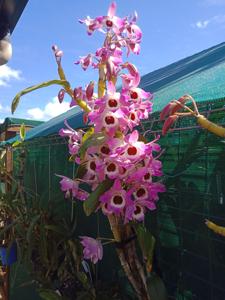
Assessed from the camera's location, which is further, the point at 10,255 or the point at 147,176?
the point at 10,255

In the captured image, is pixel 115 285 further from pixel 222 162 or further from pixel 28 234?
pixel 222 162

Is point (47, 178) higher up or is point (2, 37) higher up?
point (2, 37)

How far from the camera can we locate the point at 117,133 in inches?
52.1

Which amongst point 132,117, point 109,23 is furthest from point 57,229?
point 109,23

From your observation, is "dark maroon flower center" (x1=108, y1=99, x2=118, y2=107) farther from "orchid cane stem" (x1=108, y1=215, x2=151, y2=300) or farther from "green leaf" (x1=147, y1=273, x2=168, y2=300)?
"green leaf" (x1=147, y1=273, x2=168, y2=300)

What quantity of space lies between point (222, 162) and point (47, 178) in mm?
2072

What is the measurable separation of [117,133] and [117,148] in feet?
0.25

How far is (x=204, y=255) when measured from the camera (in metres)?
1.52

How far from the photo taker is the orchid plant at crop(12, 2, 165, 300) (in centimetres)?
127

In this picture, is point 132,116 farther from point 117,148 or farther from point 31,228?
point 31,228

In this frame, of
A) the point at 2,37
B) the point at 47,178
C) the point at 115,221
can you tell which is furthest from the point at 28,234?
the point at 2,37

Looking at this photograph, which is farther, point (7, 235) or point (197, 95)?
point (7, 235)

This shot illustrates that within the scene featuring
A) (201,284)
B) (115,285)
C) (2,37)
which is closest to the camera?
(201,284)

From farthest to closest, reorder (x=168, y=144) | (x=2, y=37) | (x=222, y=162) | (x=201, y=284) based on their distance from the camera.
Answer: (x=2, y=37) < (x=168, y=144) < (x=201, y=284) < (x=222, y=162)
